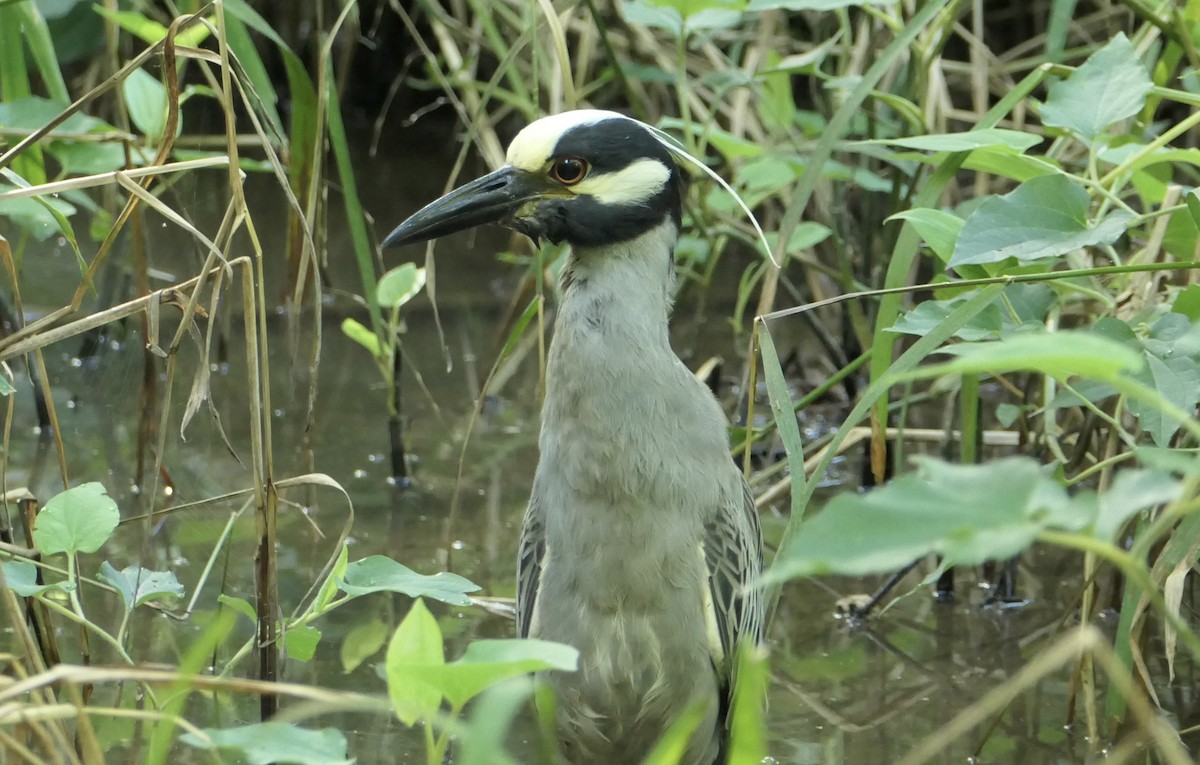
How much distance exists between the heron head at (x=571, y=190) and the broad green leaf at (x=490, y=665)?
3.68ft

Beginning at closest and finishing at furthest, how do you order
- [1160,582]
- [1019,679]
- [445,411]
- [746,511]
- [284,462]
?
[1019,679] < [1160,582] < [746,511] < [284,462] < [445,411]

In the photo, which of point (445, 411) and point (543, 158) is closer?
point (543, 158)

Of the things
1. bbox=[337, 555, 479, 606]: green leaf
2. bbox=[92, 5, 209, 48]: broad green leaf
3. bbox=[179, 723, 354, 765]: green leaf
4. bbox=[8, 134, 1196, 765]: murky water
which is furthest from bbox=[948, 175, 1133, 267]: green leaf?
bbox=[92, 5, 209, 48]: broad green leaf

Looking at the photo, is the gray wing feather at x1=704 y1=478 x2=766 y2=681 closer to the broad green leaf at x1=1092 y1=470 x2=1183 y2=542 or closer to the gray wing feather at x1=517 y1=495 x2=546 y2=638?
the gray wing feather at x1=517 y1=495 x2=546 y2=638

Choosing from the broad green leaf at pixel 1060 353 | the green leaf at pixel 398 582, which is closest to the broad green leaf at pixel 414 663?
the green leaf at pixel 398 582

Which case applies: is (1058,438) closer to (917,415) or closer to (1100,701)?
(1100,701)

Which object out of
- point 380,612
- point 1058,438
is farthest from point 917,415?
point 380,612

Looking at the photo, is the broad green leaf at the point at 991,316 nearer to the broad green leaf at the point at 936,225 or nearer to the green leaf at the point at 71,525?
the broad green leaf at the point at 936,225

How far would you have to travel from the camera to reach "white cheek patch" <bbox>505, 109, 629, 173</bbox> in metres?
2.36

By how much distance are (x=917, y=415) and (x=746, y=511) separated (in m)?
1.60

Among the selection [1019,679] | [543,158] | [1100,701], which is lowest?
[1100,701]

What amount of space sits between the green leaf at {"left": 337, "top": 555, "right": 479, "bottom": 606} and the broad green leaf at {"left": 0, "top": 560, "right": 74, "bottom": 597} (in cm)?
40

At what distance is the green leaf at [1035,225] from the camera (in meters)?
2.13

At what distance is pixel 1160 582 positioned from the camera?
7.14 ft
